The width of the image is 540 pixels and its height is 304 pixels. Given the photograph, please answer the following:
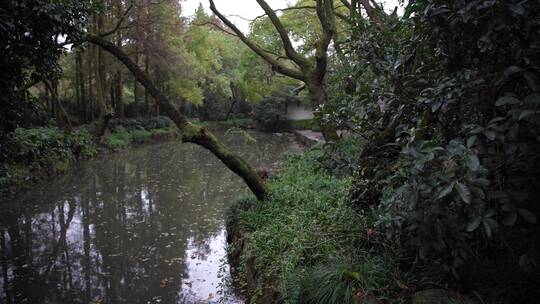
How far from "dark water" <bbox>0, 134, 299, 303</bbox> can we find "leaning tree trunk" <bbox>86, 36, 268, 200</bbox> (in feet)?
4.83

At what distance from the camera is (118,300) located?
4.96 m

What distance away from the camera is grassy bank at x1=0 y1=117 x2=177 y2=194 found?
10305mm

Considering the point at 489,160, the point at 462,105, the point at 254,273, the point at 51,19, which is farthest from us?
the point at 254,273

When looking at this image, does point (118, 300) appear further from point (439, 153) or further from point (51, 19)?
point (439, 153)

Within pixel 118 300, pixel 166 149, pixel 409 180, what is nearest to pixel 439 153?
pixel 409 180

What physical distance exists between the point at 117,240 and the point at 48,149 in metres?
7.27

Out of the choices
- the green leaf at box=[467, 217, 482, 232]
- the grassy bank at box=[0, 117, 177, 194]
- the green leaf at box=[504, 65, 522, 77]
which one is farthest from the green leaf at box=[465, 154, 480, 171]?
the grassy bank at box=[0, 117, 177, 194]

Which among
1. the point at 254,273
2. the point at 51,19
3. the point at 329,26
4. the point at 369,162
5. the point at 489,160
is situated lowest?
the point at 254,273

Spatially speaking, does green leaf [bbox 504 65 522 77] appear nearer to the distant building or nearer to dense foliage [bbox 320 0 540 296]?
dense foliage [bbox 320 0 540 296]

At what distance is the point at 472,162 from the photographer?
1868mm

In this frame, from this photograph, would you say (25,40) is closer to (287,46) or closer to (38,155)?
(287,46)

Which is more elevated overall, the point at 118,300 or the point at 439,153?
the point at 439,153

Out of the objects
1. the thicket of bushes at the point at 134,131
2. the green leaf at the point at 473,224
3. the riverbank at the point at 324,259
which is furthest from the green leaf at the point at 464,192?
the thicket of bushes at the point at 134,131

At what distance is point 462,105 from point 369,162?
1683 millimetres
